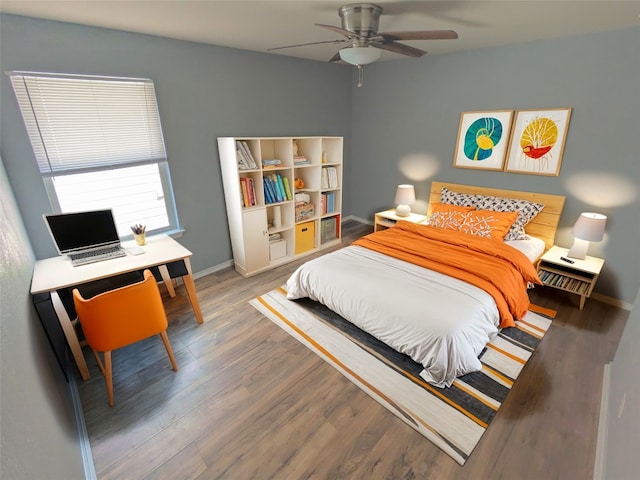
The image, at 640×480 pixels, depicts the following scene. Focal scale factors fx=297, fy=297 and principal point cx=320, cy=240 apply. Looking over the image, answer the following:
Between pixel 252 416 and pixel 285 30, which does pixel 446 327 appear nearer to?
pixel 252 416

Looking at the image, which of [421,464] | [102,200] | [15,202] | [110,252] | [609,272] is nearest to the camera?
[421,464]

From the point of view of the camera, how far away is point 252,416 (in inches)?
71.6

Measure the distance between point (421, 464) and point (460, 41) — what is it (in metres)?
3.48

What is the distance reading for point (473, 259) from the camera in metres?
2.55

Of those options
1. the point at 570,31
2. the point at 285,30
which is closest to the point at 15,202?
the point at 285,30

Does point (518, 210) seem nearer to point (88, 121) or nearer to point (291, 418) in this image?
point (291, 418)

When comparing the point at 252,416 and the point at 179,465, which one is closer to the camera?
the point at 179,465

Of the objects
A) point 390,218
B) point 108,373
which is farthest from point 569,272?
point 108,373

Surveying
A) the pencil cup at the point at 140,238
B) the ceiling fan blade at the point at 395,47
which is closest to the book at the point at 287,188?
the pencil cup at the point at 140,238

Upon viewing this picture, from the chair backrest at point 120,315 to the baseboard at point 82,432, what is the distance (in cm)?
40

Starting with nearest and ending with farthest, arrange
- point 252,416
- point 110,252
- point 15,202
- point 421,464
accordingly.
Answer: point 421,464
point 252,416
point 15,202
point 110,252

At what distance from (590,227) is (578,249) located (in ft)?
0.88

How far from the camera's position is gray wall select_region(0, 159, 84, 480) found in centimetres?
88

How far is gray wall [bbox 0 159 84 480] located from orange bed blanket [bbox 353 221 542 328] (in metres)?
2.44
